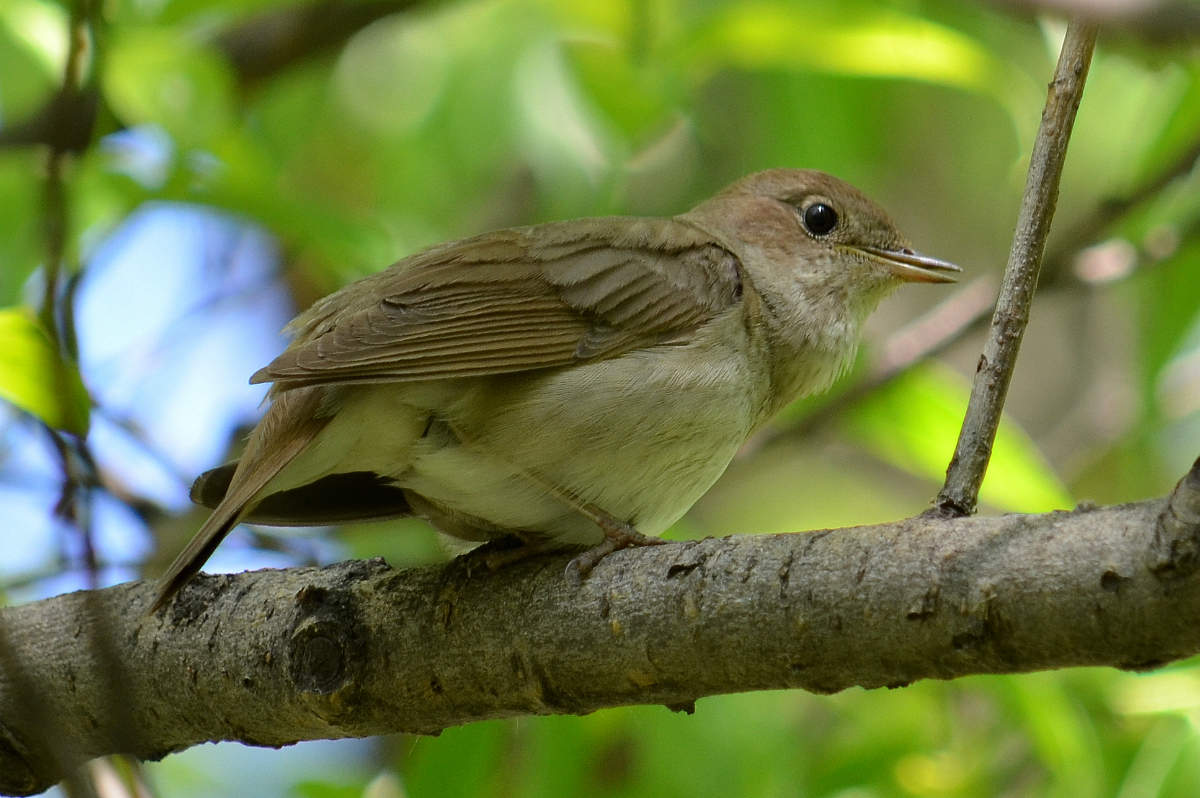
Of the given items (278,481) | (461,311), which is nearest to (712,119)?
(461,311)

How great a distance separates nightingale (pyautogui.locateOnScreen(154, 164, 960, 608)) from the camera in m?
3.49

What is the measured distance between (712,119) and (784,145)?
2.35 m

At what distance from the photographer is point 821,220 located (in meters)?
4.89

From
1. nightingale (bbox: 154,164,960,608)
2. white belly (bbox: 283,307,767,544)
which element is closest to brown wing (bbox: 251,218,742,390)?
nightingale (bbox: 154,164,960,608)

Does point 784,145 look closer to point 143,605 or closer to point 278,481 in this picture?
point 278,481

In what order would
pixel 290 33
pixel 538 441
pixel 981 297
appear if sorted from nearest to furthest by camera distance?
1. pixel 538 441
2. pixel 981 297
3. pixel 290 33

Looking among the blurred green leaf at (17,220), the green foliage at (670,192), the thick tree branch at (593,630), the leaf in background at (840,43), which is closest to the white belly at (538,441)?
the thick tree branch at (593,630)

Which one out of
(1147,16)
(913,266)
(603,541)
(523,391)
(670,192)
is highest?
(670,192)

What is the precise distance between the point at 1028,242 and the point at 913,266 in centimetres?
204

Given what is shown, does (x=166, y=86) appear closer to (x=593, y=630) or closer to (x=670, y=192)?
(x=593, y=630)

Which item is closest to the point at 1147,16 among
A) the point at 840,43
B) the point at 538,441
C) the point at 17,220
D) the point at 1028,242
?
the point at 1028,242

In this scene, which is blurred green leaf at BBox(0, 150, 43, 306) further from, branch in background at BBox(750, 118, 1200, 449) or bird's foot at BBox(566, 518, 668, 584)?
branch in background at BBox(750, 118, 1200, 449)

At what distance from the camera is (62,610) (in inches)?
138

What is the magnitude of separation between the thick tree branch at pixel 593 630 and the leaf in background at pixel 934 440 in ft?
5.89
